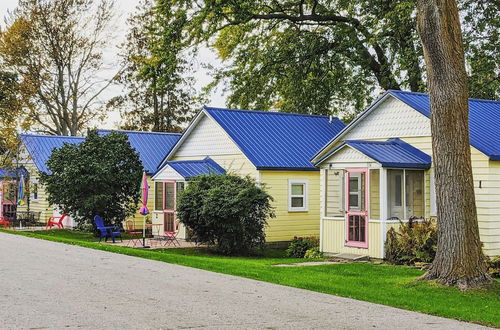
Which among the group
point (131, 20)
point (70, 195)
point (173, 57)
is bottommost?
point (70, 195)

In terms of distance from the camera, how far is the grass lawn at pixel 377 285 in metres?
11.9

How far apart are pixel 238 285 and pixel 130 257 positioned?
248 inches

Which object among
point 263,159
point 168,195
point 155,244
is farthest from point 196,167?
point 155,244

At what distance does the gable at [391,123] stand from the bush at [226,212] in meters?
3.60

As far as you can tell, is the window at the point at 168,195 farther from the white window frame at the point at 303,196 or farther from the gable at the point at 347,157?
the gable at the point at 347,157

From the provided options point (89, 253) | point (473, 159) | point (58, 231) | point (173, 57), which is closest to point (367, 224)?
point (473, 159)

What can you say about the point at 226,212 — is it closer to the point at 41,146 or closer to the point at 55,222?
the point at 55,222

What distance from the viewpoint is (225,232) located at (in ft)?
72.5

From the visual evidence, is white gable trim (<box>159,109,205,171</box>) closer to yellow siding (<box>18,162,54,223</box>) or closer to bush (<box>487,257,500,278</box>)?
yellow siding (<box>18,162,54,223</box>)

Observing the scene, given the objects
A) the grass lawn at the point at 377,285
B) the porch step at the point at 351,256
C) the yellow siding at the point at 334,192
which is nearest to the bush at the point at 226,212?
the yellow siding at the point at 334,192

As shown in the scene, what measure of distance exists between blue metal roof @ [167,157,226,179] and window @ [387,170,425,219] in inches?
299

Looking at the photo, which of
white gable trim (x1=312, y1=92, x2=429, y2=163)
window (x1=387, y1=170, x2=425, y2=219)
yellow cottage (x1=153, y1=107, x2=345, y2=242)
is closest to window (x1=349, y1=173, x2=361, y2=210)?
window (x1=387, y1=170, x2=425, y2=219)

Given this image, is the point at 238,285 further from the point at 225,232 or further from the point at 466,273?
the point at 225,232

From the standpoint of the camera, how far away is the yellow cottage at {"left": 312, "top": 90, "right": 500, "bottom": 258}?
727 inches
